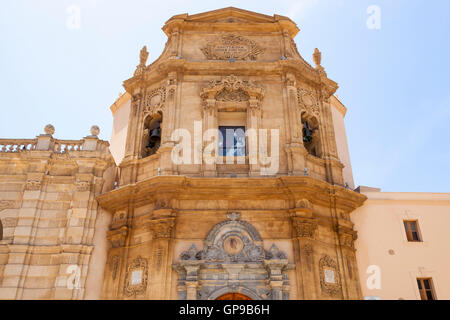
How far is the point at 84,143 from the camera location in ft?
53.4

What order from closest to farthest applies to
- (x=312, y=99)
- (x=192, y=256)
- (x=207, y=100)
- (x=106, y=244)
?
(x=192, y=256) < (x=106, y=244) < (x=207, y=100) < (x=312, y=99)

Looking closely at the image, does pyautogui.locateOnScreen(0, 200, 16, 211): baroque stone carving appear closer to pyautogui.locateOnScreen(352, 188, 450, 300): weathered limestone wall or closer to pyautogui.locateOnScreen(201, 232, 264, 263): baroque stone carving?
pyautogui.locateOnScreen(201, 232, 264, 263): baroque stone carving

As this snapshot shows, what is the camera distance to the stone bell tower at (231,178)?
13.0m

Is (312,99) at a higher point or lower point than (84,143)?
higher

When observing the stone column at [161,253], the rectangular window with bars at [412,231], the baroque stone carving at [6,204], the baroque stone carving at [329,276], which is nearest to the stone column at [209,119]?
the stone column at [161,253]

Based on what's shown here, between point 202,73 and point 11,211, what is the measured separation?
884 cm

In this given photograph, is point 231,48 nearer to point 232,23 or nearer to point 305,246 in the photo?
point 232,23

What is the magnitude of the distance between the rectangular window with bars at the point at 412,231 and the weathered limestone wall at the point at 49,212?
38.0ft

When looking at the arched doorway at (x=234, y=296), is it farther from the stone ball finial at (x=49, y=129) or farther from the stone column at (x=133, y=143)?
the stone ball finial at (x=49, y=129)

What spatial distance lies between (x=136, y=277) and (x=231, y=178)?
4497mm

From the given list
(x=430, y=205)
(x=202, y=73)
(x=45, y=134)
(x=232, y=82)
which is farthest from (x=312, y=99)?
(x=45, y=134)

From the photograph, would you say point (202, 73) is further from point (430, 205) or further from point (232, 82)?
point (430, 205)

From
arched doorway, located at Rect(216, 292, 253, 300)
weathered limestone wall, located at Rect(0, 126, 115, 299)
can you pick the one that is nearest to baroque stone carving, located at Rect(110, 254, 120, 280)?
weathered limestone wall, located at Rect(0, 126, 115, 299)

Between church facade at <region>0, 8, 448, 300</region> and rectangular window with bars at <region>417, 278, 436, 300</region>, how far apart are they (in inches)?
97.3
